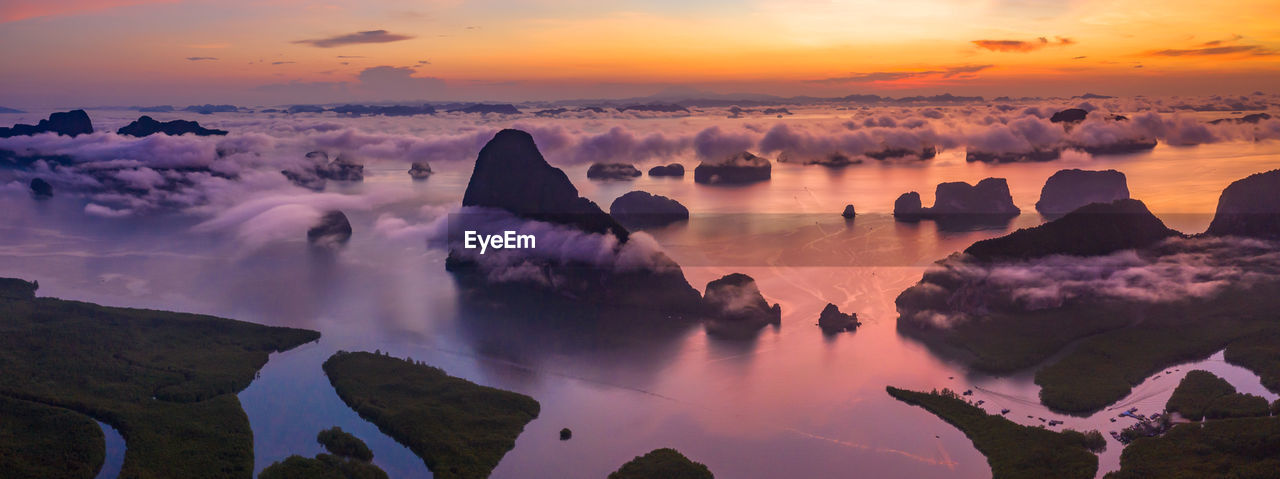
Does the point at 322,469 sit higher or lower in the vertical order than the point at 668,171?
lower

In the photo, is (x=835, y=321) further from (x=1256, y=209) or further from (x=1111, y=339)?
(x=1256, y=209)

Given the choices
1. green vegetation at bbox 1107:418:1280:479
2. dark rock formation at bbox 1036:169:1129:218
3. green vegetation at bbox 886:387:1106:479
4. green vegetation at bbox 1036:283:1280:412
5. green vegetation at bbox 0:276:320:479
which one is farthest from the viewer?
dark rock formation at bbox 1036:169:1129:218

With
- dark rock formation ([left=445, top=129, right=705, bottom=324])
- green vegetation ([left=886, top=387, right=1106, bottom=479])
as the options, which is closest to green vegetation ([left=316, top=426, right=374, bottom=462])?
dark rock formation ([left=445, top=129, right=705, bottom=324])

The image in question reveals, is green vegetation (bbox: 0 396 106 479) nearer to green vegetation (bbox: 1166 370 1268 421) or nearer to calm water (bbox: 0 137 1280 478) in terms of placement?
calm water (bbox: 0 137 1280 478)

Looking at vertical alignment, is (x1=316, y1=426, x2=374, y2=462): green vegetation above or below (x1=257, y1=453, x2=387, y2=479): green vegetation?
below

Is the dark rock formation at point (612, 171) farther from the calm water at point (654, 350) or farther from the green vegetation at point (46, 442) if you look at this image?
the green vegetation at point (46, 442)

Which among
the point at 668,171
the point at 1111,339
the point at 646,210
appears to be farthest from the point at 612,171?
the point at 1111,339

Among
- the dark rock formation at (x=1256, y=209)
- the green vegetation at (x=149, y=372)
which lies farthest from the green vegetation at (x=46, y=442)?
the dark rock formation at (x=1256, y=209)
